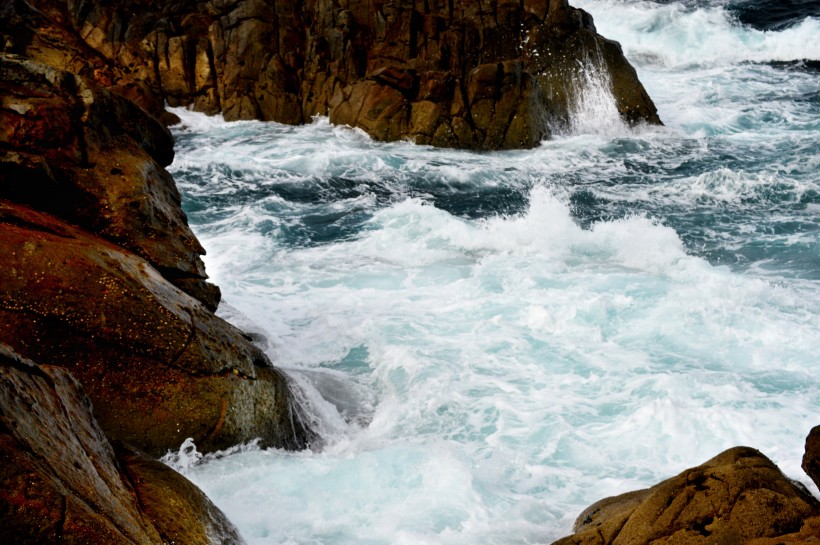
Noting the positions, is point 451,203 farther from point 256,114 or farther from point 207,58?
point 207,58

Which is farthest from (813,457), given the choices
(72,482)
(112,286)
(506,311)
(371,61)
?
(371,61)

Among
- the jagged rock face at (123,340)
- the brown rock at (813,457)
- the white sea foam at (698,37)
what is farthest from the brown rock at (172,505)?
the white sea foam at (698,37)

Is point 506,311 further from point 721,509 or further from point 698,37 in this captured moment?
point 698,37

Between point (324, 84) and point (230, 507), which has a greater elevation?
point (324, 84)

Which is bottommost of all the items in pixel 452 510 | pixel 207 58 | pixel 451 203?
pixel 452 510

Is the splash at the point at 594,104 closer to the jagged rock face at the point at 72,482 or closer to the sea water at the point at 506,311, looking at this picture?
the sea water at the point at 506,311

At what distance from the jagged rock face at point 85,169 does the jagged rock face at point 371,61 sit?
10.9 meters

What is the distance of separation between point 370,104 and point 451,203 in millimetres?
4714

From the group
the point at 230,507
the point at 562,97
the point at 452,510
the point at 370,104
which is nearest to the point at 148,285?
the point at 230,507

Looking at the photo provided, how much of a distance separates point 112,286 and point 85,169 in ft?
5.56

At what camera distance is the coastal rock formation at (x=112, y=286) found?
486cm

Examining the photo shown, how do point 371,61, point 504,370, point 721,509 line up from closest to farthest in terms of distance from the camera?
1. point 721,509
2. point 504,370
3. point 371,61

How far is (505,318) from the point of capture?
9.09 m

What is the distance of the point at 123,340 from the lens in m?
5.01
